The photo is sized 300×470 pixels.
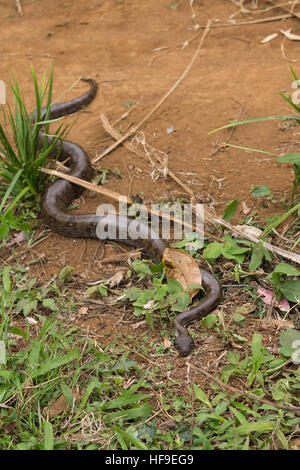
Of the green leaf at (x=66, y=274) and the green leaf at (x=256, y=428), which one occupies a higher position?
the green leaf at (x=256, y=428)

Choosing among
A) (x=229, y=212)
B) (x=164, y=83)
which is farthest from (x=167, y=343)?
(x=164, y=83)

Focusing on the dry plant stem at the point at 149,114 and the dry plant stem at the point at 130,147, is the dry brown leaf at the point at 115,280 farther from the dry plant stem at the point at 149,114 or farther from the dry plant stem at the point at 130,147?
the dry plant stem at the point at 149,114

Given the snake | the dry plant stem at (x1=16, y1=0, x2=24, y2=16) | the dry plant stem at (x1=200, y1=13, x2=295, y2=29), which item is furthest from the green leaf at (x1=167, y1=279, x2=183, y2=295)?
the dry plant stem at (x1=16, y1=0, x2=24, y2=16)

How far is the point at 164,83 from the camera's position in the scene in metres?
6.65

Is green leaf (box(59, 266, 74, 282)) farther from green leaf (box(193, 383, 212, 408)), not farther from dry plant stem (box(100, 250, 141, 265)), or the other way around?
green leaf (box(193, 383, 212, 408))

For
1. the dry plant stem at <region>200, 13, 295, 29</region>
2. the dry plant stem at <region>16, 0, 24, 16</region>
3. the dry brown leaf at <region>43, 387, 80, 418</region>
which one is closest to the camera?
the dry brown leaf at <region>43, 387, 80, 418</region>

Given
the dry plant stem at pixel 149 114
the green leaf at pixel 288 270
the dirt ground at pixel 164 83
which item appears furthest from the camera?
the dry plant stem at pixel 149 114

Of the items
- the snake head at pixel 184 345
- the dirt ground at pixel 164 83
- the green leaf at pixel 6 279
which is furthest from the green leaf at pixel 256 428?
the green leaf at pixel 6 279

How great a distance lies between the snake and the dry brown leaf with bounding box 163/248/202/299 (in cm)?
9

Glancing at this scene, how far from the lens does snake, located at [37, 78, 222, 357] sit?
3924 millimetres

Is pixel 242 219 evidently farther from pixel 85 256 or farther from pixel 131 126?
pixel 131 126

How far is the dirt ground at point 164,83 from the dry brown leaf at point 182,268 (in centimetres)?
64

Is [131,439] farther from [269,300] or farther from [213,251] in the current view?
[213,251]

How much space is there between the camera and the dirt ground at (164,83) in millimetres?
5078
